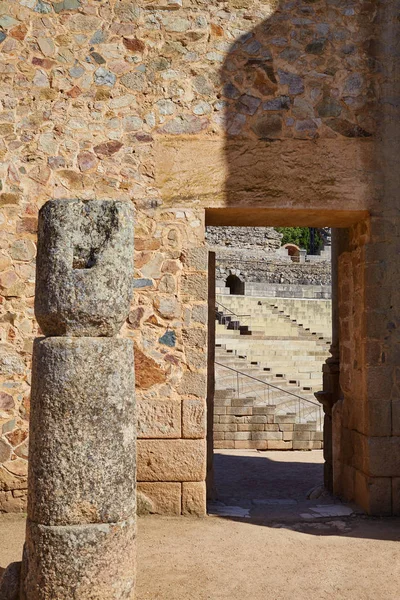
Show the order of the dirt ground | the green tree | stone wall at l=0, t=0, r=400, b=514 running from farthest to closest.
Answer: the green tree < stone wall at l=0, t=0, r=400, b=514 < the dirt ground

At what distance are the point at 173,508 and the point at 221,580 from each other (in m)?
1.66

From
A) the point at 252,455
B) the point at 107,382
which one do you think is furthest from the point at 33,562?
the point at 252,455

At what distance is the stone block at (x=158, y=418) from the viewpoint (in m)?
5.84

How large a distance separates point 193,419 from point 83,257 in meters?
2.81

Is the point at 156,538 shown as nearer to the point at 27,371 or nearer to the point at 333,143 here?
the point at 27,371

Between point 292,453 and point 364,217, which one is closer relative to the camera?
point 364,217

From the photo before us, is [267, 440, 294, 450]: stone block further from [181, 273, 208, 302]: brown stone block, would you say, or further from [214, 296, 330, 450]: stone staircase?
[181, 273, 208, 302]: brown stone block

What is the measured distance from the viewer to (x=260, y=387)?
1388 cm

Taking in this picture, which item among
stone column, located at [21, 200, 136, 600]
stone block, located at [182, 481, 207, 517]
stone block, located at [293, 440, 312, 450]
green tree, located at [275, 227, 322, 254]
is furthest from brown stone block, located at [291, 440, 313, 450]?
green tree, located at [275, 227, 322, 254]

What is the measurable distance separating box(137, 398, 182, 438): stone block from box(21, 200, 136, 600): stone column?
243 centimetres

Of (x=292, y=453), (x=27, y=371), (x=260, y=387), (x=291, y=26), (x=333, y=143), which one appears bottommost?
(x=292, y=453)

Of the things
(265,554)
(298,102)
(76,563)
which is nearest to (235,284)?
(298,102)

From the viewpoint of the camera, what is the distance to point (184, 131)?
6133 millimetres

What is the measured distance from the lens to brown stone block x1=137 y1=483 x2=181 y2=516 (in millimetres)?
5789
